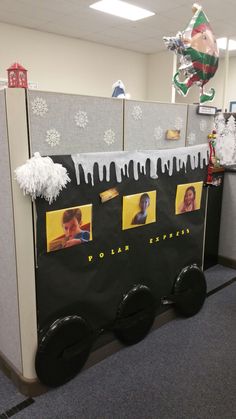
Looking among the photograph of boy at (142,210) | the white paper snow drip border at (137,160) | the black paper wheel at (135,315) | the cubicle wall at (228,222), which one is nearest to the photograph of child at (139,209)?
the photograph of boy at (142,210)

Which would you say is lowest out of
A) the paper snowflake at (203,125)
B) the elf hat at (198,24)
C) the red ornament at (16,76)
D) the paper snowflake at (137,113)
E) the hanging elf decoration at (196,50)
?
the paper snowflake at (203,125)

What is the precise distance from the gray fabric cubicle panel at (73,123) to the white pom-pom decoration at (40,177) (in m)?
0.07

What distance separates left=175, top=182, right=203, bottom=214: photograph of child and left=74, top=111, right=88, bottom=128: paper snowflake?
2.53 feet

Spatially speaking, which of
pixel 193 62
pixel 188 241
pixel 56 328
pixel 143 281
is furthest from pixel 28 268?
pixel 193 62

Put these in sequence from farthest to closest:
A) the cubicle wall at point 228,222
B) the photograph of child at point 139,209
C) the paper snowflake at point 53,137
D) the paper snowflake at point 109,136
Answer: the cubicle wall at point 228,222, the photograph of child at point 139,209, the paper snowflake at point 109,136, the paper snowflake at point 53,137

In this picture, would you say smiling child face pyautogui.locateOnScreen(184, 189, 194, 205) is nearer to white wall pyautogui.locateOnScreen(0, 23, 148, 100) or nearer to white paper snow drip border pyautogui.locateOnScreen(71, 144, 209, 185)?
white paper snow drip border pyautogui.locateOnScreen(71, 144, 209, 185)

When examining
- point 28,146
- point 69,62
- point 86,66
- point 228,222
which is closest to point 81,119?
point 28,146

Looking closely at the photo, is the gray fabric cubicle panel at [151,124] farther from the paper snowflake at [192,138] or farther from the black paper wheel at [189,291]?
the black paper wheel at [189,291]

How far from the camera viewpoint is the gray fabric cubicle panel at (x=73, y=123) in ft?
4.41

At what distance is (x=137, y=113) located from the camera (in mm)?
1725

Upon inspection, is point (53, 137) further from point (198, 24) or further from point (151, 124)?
point (198, 24)

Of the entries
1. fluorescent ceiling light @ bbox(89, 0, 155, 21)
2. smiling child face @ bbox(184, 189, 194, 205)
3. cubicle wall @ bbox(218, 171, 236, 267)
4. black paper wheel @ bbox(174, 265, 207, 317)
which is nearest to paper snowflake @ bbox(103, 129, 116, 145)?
smiling child face @ bbox(184, 189, 194, 205)

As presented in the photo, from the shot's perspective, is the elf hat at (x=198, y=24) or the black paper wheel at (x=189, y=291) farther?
the black paper wheel at (x=189, y=291)

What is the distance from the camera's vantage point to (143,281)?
6.43ft
